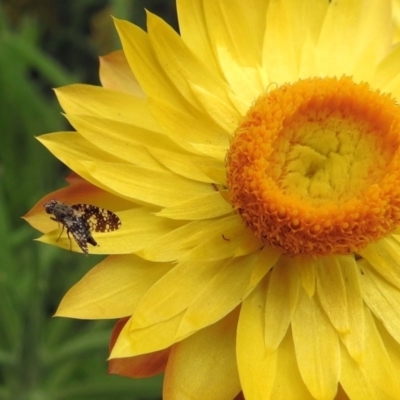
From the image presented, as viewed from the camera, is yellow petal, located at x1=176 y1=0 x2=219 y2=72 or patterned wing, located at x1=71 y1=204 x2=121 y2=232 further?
yellow petal, located at x1=176 y1=0 x2=219 y2=72

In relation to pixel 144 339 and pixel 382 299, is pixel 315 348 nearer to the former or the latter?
pixel 382 299

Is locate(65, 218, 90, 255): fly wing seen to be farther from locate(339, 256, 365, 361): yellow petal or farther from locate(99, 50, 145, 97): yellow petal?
locate(339, 256, 365, 361): yellow petal

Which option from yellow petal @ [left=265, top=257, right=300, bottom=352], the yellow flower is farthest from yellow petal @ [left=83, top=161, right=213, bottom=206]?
yellow petal @ [left=265, top=257, right=300, bottom=352]

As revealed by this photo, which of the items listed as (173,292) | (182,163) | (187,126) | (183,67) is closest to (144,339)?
(173,292)

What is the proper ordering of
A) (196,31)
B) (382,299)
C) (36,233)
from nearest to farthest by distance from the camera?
1. (382,299)
2. (196,31)
3. (36,233)

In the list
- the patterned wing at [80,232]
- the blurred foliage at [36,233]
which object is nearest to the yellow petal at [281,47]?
the patterned wing at [80,232]

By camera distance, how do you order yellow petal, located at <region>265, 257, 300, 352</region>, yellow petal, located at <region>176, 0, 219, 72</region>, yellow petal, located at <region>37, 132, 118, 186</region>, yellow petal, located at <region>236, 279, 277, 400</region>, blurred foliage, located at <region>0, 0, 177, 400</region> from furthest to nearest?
1. blurred foliage, located at <region>0, 0, 177, 400</region>
2. yellow petal, located at <region>176, 0, 219, 72</region>
3. yellow petal, located at <region>37, 132, 118, 186</region>
4. yellow petal, located at <region>265, 257, 300, 352</region>
5. yellow petal, located at <region>236, 279, 277, 400</region>
